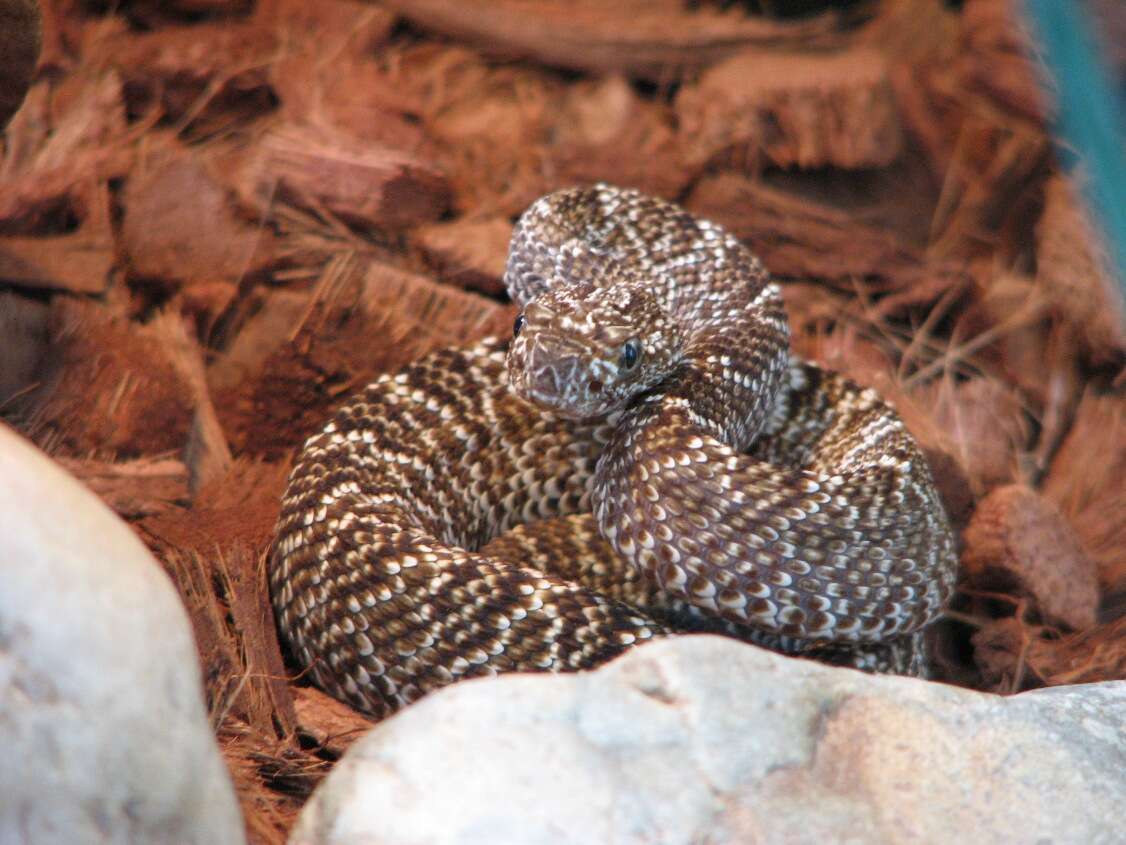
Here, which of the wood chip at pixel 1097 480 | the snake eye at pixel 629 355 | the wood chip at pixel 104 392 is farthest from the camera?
the wood chip at pixel 1097 480

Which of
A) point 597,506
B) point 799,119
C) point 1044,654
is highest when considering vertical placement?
point 799,119

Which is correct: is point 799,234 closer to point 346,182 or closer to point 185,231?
point 346,182

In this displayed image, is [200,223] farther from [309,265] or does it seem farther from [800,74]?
[800,74]

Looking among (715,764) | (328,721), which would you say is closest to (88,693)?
(715,764)

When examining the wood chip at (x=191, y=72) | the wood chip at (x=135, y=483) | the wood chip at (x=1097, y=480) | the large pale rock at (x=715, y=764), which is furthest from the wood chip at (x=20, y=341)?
the wood chip at (x=1097, y=480)

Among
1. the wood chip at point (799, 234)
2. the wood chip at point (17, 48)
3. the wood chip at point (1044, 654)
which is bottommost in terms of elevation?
the wood chip at point (1044, 654)

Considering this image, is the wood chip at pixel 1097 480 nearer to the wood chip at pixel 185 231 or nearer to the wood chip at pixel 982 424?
the wood chip at pixel 982 424

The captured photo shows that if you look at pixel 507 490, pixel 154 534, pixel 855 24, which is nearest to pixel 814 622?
pixel 507 490
